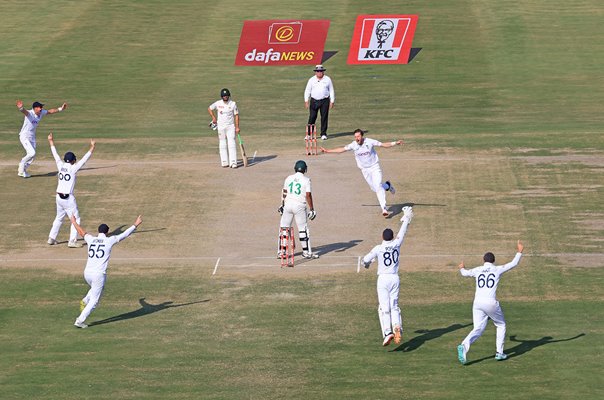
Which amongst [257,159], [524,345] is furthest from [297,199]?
[257,159]

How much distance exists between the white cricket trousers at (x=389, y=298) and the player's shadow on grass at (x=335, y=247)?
21.0 feet

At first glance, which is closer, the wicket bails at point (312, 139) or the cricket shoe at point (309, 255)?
the cricket shoe at point (309, 255)

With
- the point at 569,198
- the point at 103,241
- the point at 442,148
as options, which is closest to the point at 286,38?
the point at 442,148

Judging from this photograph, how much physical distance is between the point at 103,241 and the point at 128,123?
18404mm

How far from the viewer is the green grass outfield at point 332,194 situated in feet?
79.8

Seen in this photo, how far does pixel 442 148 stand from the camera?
40031 mm

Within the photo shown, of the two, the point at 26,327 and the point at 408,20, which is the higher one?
the point at 26,327

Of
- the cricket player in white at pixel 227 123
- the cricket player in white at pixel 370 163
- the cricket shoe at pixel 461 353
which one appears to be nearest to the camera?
the cricket shoe at pixel 461 353

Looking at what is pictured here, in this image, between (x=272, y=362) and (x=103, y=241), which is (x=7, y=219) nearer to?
(x=103, y=241)

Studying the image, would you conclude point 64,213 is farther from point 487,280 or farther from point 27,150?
point 487,280

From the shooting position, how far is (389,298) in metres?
24.8

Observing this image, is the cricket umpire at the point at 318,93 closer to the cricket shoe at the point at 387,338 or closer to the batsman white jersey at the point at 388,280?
the batsman white jersey at the point at 388,280

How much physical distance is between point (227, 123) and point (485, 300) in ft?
51.3

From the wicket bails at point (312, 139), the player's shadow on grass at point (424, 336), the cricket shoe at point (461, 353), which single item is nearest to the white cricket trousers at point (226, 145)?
the wicket bails at point (312, 139)
